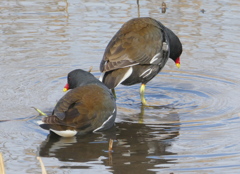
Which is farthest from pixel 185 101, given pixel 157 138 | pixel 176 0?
pixel 176 0

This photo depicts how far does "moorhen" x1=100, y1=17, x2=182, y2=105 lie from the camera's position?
708 cm

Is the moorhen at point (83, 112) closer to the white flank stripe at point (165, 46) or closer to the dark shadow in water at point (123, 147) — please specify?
the dark shadow in water at point (123, 147)

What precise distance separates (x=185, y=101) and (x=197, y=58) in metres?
1.69

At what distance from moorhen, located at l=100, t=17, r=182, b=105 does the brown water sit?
1.21 ft

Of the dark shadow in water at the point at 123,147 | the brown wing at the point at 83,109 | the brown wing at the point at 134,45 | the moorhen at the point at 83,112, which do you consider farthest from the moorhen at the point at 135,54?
the dark shadow in water at the point at 123,147

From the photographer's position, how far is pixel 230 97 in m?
7.39

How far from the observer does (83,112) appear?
5.97m

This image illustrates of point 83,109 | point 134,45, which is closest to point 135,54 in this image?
point 134,45

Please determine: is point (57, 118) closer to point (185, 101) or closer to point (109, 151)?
point (109, 151)

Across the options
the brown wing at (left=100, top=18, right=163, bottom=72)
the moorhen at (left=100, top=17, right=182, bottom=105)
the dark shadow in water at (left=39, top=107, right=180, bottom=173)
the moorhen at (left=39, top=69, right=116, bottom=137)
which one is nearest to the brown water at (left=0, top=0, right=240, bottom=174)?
the dark shadow in water at (left=39, top=107, right=180, bottom=173)

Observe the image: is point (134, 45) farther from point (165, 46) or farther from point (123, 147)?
point (123, 147)

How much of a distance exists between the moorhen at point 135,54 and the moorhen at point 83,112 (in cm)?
55

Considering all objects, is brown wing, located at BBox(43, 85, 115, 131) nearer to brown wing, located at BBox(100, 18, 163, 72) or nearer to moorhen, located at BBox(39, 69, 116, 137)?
moorhen, located at BBox(39, 69, 116, 137)

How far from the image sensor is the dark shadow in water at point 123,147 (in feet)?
17.7
